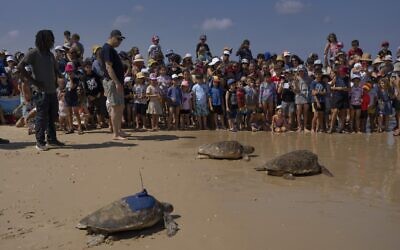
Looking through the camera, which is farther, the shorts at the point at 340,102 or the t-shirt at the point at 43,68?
the shorts at the point at 340,102

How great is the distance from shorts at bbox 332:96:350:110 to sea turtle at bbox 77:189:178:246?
25.0 feet

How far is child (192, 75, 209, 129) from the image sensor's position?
11422 millimetres

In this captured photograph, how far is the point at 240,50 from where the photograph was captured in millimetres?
14000

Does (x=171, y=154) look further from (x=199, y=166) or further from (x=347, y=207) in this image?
(x=347, y=207)

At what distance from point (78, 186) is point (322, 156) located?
4260 mm

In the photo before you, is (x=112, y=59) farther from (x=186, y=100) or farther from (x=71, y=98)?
(x=186, y=100)

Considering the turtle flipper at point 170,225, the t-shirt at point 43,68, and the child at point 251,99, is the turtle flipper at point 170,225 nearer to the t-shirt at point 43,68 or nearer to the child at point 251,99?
the t-shirt at point 43,68

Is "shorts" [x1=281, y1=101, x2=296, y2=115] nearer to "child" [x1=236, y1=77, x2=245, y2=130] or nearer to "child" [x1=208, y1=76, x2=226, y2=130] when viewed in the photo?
"child" [x1=236, y1=77, x2=245, y2=130]

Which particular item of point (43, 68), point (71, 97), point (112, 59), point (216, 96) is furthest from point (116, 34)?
point (216, 96)

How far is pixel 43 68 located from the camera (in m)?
8.16

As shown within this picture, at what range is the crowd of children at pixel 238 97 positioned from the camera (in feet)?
36.0

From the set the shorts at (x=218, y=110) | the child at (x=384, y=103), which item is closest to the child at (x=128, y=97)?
the shorts at (x=218, y=110)

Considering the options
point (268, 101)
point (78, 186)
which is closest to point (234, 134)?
point (268, 101)

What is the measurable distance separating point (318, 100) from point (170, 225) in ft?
24.4
